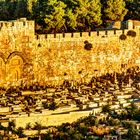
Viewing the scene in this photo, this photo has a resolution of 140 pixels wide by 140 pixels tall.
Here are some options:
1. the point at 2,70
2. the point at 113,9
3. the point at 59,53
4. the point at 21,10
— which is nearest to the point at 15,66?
the point at 2,70

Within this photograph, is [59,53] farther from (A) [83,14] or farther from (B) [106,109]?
(B) [106,109]

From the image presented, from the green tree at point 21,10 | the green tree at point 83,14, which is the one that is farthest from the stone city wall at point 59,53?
the green tree at point 21,10

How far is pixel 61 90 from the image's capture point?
36656mm

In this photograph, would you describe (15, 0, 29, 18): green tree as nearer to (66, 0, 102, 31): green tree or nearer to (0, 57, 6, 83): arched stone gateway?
(66, 0, 102, 31): green tree

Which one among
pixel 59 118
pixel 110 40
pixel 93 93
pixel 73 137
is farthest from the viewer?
pixel 110 40

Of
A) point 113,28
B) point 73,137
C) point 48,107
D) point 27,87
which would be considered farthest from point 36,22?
point 73,137

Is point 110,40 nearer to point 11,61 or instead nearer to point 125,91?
point 125,91

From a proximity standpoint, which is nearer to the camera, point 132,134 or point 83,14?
point 132,134

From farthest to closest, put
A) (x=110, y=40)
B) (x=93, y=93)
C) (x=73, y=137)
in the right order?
(x=110, y=40), (x=93, y=93), (x=73, y=137)

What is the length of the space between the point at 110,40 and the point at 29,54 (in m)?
6.31

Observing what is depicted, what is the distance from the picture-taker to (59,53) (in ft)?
126

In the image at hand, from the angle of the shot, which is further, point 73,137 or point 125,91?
point 125,91

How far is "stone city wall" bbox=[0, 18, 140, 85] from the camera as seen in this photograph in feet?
119

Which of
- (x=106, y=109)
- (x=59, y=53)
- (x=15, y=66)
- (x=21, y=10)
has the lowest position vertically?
(x=106, y=109)
